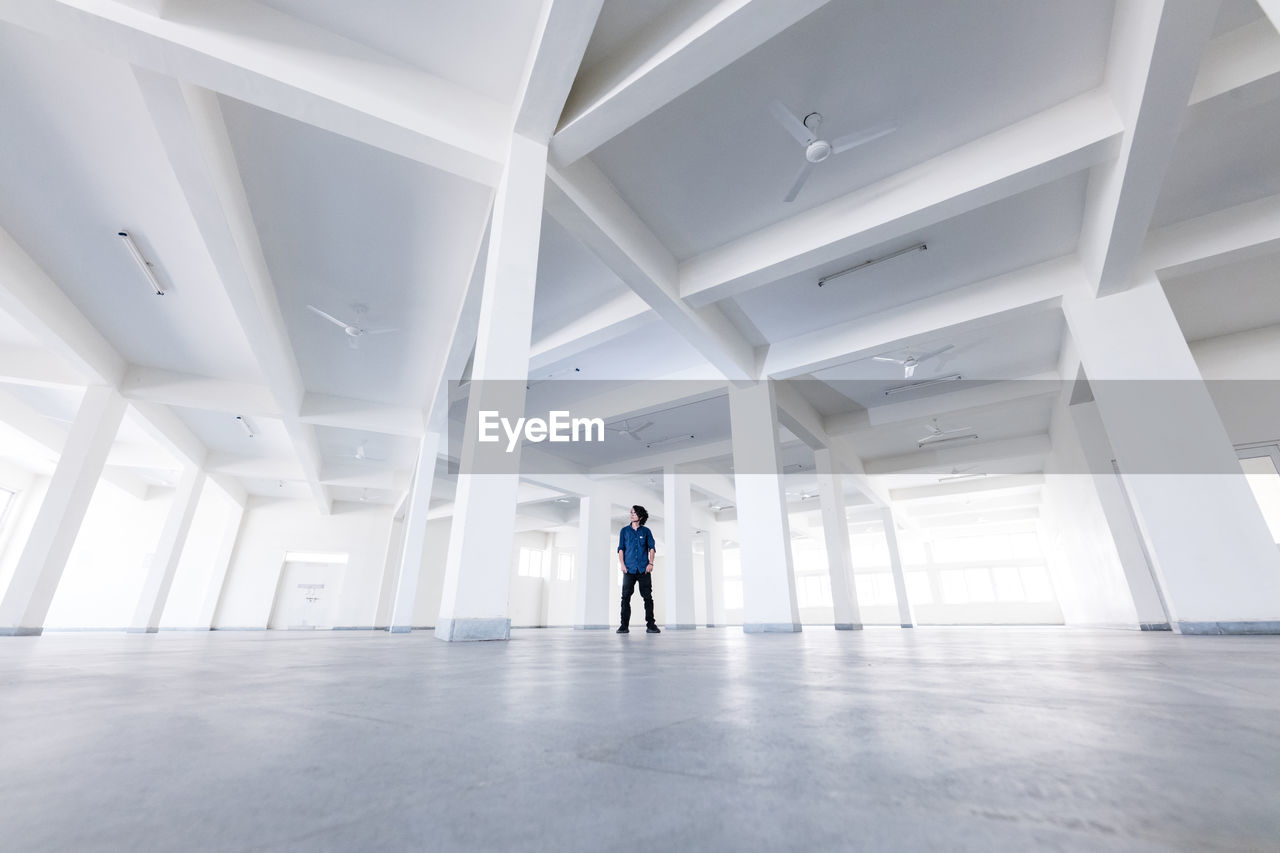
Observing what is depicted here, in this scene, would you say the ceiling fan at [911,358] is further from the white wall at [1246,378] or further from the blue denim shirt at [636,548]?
the blue denim shirt at [636,548]

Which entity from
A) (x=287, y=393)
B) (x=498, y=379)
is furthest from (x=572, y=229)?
(x=287, y=393)

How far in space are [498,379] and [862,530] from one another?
56.9 ft

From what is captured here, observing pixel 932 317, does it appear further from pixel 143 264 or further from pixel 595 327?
pixel 143 264

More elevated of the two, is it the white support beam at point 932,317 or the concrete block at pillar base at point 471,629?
the white support beam at point 932,317

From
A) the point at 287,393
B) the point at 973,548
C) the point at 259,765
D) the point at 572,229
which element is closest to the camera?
the point at 259,765

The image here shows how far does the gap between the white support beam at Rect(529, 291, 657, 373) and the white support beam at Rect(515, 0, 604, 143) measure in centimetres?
200

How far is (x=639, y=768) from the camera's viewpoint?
Result: 0.52m

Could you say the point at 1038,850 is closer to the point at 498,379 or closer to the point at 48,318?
the point at 498,379

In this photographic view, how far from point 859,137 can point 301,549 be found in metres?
16.0

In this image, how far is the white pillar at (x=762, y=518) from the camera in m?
5.80

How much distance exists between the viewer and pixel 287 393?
702 cm

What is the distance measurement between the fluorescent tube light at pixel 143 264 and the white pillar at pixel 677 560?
25.2 feet

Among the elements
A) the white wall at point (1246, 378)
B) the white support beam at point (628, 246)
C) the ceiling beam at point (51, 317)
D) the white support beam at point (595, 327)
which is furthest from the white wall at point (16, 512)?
the white wall at point (1246, 378)

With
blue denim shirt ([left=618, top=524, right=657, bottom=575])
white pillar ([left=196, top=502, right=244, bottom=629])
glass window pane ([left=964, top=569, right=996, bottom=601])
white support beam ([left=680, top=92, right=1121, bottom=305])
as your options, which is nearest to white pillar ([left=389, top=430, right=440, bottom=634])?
blue denim shirt ([left=618, top=524, right=657, bottom=575])
